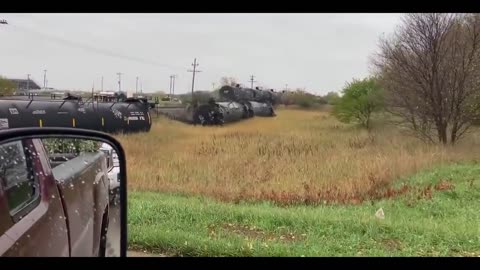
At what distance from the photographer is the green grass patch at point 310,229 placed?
15.4 ft

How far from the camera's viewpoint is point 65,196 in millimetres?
2398

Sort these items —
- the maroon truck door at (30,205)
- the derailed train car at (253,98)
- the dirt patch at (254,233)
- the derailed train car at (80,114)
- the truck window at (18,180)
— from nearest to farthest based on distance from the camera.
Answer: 1. the maroon truck door at (30,205)
2. the truck window at (18,180)
3. the dirt patch at (254,233)
4. the derailed train car at (80,114)
5. the derailed train car at (253,98)

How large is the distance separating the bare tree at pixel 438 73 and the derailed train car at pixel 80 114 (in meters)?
9.67

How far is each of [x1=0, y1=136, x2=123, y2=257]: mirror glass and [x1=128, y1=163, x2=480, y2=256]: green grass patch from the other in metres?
2.29

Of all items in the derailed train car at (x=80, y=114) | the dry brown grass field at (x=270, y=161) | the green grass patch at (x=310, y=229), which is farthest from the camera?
the derailed train car at (x=80, y=114)

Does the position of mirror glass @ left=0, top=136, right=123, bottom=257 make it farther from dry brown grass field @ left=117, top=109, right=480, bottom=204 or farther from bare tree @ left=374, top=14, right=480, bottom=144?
bare tree @ left=374, top=14, right=480, bottom=144

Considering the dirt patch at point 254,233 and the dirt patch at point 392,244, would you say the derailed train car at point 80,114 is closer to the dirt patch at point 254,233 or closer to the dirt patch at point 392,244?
the dirt patch at point 254,233

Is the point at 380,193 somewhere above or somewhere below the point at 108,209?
below

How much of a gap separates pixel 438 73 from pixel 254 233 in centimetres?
1422

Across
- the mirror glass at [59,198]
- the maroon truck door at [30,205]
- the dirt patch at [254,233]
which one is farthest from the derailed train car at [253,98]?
the maroon truck door at [30,205]
